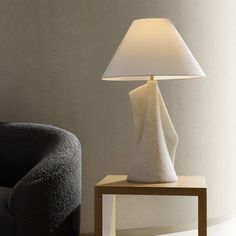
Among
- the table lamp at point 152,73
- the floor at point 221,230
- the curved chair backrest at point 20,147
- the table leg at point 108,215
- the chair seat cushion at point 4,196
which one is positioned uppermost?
the table lamp at point 152,73

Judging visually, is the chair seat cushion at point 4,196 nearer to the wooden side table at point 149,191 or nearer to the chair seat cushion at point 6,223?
the chair seat cushion at point 6,223

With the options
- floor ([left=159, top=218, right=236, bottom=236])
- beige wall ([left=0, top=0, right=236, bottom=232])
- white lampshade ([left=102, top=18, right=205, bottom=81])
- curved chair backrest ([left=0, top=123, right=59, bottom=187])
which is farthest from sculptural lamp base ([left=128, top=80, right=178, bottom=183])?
floor ([left=159, top=218, right=236, bottom=236])

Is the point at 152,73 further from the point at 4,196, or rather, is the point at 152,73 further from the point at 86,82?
the point at 86,82

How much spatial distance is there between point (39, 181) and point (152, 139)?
52 cm

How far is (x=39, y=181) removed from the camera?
7.39 ft

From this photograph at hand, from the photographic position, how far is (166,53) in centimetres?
233

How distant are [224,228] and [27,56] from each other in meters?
1.53

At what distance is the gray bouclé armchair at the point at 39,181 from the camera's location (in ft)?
7.32

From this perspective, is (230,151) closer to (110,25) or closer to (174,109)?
(174,109)

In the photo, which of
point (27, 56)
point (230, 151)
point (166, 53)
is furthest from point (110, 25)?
point (230, 151)

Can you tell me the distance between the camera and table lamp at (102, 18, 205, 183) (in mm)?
2303

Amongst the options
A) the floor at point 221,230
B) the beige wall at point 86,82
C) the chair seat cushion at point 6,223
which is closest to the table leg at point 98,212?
the chair seat cushion at point 6,223

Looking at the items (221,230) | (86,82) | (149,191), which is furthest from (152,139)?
(221,230)

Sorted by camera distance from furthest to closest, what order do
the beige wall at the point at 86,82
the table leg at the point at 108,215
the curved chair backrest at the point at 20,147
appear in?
1. the beige wall at the point at 86,82
2. the curved chair backrest at the point at 20,147
3. the table leg at the point at 108,215
